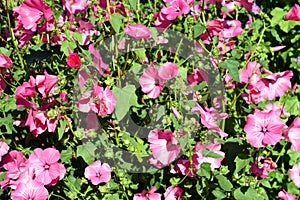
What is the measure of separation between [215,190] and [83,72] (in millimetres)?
593

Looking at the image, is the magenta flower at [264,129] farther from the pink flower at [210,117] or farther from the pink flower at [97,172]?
the pink flower at [97,172]

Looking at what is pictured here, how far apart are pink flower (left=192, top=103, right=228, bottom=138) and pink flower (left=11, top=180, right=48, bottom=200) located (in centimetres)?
54

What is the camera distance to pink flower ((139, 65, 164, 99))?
158 centimetres

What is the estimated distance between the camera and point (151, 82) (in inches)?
63.4

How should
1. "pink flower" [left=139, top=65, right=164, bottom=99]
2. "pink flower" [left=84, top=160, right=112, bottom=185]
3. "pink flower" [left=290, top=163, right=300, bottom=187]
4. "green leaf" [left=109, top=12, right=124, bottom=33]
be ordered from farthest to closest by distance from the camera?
"pink flower" [left=290, top=163, right=300, bottom=187] < "pink flower" [left=84, top=160, right=112, bottom=185] < "pink flower" [left=139, top=65, right=164, bottom=99] < "green leaf" [left=109, top=12, right=124, bottom=33]

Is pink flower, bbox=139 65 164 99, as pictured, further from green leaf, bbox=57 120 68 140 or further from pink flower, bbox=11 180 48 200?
pink flower, bbox=11 180 48 200

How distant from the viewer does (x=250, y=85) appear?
1829mm

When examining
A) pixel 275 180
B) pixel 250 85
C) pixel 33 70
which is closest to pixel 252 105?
pixel 250 85

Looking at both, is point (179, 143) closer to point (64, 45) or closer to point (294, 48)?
point (64, 45)

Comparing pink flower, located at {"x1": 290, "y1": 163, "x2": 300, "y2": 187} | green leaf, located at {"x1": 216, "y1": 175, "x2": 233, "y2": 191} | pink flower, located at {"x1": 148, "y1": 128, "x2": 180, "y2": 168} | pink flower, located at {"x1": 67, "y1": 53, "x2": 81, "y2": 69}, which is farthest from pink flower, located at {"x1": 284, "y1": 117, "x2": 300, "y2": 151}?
pink flower, located at {"x1": 67, "y1": 53, "x2": 81, "y2": 69}

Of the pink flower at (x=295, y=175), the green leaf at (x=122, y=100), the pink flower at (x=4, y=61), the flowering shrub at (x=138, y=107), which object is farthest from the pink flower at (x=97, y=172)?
the pink flower at (x=295, y=175)

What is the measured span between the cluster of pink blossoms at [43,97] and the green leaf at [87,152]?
11 cm

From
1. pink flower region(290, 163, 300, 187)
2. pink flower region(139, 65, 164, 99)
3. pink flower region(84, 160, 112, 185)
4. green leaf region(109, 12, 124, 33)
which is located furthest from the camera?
pink flower region(290, 163, 300, 187)

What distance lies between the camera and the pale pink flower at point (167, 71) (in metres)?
1.53
